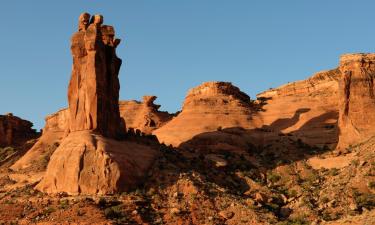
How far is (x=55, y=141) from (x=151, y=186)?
43094mm

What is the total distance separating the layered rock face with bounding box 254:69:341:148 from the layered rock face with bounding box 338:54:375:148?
454cm

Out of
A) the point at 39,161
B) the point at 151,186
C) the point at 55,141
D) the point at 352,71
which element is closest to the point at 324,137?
the point at 352,71

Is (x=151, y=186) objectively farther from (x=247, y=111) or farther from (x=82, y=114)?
(x=247, y=111)

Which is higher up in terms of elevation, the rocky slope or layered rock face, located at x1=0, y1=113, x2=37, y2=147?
layered rock face, located at x1=0, y1=113, x2=37, y2=147

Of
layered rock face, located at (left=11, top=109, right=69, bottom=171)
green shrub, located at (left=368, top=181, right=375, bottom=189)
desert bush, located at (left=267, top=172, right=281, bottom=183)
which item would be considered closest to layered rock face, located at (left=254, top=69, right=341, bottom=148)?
desert bush, located at (left=267, top=172, right=281, bottom=183)

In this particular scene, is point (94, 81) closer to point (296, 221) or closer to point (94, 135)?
point (94, 135)

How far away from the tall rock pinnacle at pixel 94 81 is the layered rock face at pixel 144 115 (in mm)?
32368

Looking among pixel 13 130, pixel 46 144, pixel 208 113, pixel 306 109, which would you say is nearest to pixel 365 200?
pixel 306 109

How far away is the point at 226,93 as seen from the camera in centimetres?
10069

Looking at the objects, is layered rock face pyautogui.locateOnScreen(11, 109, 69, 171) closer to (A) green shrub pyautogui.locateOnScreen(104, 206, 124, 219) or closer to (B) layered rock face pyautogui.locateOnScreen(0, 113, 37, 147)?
(B) layered rock face pyautogui.locateOnScreen(0, 113, 37, 147)

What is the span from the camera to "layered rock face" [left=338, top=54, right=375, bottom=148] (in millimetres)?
72688

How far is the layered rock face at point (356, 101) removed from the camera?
72688mm

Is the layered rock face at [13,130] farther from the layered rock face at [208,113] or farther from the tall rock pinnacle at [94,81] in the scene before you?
the tall rock pinnacle at [94,81]

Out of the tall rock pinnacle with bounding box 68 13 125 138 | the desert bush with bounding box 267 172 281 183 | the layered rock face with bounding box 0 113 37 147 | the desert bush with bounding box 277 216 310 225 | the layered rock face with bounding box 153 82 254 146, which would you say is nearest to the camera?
the desert bush with bounding box 277 216 310 225
